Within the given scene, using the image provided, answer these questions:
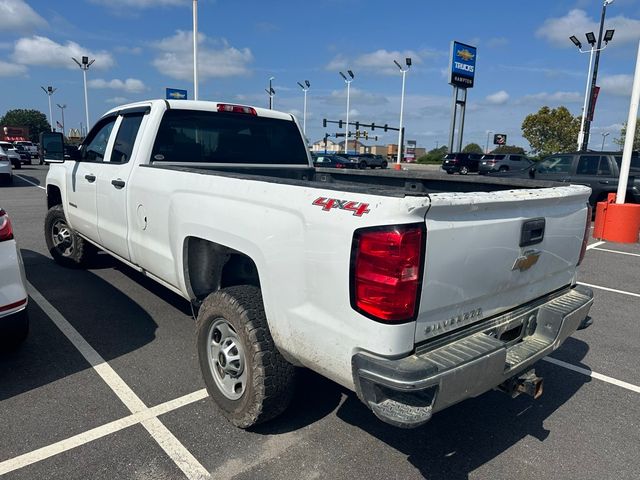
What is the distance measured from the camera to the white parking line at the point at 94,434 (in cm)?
259

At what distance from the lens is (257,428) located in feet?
9.55

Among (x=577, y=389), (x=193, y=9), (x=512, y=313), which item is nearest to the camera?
(x=512, y=313)

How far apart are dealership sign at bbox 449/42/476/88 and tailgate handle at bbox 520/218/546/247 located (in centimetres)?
4683

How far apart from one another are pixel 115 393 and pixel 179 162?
2.00m

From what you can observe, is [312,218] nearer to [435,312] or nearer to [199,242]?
[435,312]

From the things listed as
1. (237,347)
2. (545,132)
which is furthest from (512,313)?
(545,132)

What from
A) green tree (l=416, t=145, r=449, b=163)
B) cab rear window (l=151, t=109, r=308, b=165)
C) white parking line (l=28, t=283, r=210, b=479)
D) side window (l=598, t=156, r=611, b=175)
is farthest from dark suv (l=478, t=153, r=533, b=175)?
green tree (l=416, t=145, r=449, b=163)

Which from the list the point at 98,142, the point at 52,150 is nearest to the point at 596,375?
the point at 98,142

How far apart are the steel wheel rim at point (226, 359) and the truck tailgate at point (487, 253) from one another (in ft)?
3.94

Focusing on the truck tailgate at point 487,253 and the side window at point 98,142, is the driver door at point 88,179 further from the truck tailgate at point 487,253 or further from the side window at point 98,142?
the truck tailgate at point 487,253

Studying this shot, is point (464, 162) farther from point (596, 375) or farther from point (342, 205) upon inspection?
point (342, 205)

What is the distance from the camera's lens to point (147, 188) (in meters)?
3.77

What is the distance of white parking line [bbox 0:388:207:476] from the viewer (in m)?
2.59

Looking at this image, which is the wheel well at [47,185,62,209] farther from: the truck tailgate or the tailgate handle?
the tailgate handle
